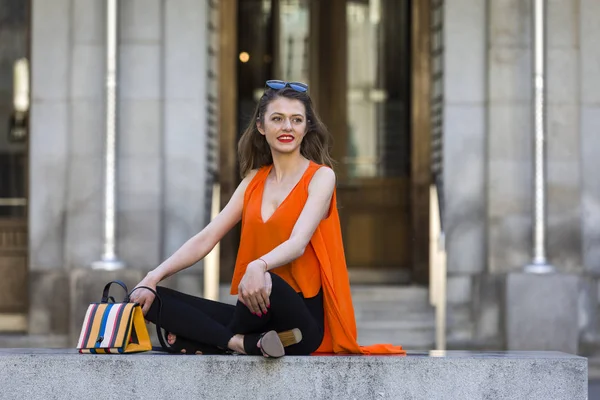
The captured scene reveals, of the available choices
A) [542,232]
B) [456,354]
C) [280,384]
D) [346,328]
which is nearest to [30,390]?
[280,384]

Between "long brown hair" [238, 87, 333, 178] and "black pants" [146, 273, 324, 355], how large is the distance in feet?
2.64

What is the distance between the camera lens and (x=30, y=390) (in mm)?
5602

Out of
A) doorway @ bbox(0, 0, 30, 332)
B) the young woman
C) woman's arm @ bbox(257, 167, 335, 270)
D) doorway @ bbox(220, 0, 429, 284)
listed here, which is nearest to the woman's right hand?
the young woman

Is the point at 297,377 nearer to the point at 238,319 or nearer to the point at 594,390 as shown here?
the point at 238,319

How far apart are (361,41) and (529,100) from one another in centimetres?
275

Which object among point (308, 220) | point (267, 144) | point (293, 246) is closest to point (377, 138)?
point (267, 144)

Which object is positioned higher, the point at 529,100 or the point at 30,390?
the point at 529,100

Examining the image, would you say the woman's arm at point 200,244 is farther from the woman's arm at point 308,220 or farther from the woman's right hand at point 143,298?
the woman's arm at point 308,220

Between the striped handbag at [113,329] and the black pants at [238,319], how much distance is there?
0.11 m

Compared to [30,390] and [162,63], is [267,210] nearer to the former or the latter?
[30,390]

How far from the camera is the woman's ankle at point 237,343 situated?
558 cm

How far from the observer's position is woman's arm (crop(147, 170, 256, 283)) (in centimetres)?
596

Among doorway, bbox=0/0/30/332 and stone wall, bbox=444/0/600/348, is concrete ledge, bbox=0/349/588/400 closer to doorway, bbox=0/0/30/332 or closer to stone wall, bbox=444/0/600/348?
stone wall, bbox=444/0/600/348

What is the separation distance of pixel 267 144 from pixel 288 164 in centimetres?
30
